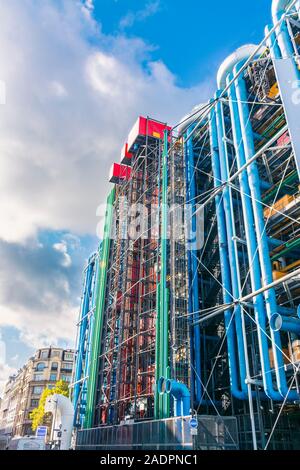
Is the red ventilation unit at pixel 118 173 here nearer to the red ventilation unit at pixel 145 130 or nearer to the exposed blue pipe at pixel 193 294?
the red ventilation unit at pixel 145 130

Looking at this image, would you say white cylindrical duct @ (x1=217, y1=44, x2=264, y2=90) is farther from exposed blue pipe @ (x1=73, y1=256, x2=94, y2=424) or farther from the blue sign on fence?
exposed blue pipe @ (x1=73, y1=256, x2=94, y2=424)

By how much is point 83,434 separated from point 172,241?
15402 millimetres

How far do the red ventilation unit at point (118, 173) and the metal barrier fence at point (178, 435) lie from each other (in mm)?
23785

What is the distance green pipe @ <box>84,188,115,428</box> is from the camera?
30969mm

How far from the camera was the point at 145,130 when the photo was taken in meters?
34.7

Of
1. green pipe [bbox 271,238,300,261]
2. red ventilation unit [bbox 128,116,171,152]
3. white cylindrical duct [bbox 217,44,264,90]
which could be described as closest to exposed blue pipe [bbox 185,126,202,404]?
red ventilation unit [bbox 128,116,171,152]

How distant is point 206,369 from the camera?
24797 millimetres

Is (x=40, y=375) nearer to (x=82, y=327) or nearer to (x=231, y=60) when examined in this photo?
(x=82, y=327)

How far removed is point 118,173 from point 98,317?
48.4 ft

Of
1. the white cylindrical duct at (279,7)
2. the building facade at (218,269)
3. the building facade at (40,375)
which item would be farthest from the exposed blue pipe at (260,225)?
the building facade at (40,375)

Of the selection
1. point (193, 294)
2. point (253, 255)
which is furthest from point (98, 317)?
point (253, 255)

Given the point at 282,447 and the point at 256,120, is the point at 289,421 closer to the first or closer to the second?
the point at 282,447

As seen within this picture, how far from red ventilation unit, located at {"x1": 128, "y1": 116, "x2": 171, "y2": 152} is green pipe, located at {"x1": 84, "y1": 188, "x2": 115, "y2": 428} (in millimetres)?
6786
